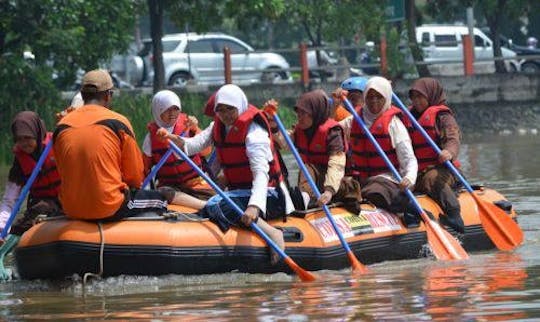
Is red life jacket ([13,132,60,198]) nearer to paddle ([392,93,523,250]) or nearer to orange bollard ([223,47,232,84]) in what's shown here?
paddle ([392,93,523,250])

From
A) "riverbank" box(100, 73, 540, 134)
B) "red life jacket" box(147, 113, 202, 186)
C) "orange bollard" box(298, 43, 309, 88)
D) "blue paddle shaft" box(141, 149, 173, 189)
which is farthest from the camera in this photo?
"orange bollard" box(298, 43, 309, 88)

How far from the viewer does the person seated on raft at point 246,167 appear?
36.3 ft

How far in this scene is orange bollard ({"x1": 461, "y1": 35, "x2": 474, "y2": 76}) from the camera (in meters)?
28.9

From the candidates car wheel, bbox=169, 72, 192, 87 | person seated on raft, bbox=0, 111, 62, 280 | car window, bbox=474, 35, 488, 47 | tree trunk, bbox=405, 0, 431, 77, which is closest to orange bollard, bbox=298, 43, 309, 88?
tree trunk, bbox=405, 0, 431, 77

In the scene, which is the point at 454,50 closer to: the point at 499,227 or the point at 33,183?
the point at 499,227

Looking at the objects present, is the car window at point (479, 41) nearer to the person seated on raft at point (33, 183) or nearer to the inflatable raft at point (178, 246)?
the inflatable raft at point (178, 246)

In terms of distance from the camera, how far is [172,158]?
40.8 feet

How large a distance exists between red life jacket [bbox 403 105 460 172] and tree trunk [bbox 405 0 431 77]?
16.5 m

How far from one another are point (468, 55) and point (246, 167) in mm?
18373

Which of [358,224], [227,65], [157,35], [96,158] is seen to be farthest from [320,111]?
[227,65]

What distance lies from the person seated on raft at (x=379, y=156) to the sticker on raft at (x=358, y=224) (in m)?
0.12

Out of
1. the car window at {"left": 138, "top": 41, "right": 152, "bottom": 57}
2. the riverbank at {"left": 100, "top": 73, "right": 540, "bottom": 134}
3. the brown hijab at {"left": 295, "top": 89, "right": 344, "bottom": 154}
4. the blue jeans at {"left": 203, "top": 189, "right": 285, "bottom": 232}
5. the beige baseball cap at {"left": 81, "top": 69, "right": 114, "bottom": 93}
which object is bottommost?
the riverbank at {"left": 100, "top": 73, "right": 540, "bottom": 134}

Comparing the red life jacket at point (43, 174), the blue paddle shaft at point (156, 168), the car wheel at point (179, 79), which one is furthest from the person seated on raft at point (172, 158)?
the car wheel at point (179, 79)

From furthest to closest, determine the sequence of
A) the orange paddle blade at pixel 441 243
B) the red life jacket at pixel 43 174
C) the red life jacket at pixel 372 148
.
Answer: the red life jacket at pixel 372 148, the orange paddle blade at pixel 441 243, the red life jacket at pixel 43 174
